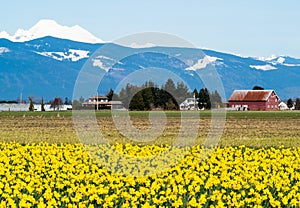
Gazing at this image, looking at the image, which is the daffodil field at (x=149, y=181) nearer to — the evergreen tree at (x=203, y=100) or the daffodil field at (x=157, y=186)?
the daffodil field at (x=157, y=186)

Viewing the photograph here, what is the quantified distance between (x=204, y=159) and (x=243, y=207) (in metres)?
5.75

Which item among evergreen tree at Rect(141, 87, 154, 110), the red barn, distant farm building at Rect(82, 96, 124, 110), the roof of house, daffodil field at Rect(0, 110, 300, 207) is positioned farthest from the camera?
the roof of house

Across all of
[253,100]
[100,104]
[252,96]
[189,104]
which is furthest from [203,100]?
[252,96]

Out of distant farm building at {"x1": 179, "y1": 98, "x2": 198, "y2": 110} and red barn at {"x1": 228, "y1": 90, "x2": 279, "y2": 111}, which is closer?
distant farm building at {"x1": 179, "y1": 98, "x2": 198, "y2": 110}

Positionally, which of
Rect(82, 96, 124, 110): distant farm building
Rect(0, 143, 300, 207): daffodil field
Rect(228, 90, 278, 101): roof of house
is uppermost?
Rect(228, 90, 278, 101): roof of house

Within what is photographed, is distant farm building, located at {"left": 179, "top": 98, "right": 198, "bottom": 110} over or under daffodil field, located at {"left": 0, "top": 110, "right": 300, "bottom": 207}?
over

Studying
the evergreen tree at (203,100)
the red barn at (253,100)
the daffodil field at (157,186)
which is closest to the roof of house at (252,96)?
the red barn at (253,100)

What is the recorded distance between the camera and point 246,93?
136000 mm

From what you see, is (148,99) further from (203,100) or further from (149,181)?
(149,181)

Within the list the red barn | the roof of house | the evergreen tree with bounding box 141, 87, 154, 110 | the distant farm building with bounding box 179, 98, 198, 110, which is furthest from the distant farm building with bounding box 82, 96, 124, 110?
the roof of house

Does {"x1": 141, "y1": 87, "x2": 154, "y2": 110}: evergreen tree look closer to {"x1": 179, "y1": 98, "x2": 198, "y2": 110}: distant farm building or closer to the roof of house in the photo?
{"x1": 179, "y1": 98, "x2": 198, "y2": 110}: distant farm building

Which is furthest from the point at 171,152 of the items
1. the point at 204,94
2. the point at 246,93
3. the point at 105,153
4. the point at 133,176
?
the point at 246,93

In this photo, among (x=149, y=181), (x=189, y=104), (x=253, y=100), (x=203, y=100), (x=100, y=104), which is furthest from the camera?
(x=253, y=100)

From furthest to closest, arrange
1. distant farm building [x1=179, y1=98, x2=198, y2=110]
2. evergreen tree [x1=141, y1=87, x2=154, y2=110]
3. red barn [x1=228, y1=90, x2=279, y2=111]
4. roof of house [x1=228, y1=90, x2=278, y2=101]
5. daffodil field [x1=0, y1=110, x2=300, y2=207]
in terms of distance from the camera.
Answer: roof of house [x1=228, y1=90, x2=278, y2=101] → red barn [x1=228, y1=90, x2=279, y2=111] → distant farm building [x1=179, y1=98, x2=198, y2=110] → evergreen tree [x1=141, y1=87, x2=154, y2=110] → daffodil field [x1=0, y1=110, x2=300, y2=207]
